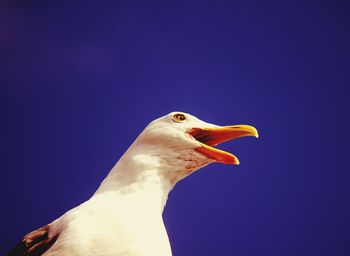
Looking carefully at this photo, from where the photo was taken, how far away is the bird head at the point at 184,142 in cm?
290

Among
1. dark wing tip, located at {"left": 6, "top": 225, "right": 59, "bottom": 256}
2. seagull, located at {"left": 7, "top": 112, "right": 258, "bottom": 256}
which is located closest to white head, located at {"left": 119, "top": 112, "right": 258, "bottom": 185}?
seagull, located at {"left": 7, "top": 112, "right": 258, "bottom": 256}

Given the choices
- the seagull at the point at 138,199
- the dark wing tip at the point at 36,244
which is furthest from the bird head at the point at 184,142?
the dark wing tip at the point at 36,244

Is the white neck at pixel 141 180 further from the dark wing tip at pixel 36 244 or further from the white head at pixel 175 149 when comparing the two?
the dark wing tip at pixel 36 244

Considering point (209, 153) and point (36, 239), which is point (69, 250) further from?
point (209, 153)

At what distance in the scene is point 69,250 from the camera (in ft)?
5.91

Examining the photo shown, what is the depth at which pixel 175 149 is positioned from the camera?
293 centimetres

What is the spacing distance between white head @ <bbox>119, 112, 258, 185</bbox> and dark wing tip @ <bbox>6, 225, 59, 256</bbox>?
96 cm

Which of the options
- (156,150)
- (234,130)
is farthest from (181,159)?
(234,130)

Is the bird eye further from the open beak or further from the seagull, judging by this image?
the open beak

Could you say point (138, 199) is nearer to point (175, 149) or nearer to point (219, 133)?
point (175, 149)

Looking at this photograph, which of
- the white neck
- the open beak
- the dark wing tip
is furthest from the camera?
the open beak

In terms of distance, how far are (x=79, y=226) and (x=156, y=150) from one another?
1137 mm

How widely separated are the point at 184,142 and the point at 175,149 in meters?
0.12

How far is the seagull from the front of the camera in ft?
6.19
